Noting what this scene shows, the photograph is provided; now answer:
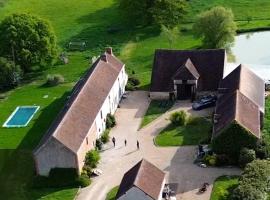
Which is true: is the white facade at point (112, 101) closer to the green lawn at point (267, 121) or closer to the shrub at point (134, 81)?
the shrub at point (134, 81)

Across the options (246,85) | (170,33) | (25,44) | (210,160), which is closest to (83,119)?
(210,160)

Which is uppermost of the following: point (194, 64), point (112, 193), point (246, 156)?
point (194, 64)

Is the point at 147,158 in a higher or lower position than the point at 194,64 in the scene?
lower

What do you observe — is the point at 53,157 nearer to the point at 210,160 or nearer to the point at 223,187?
the point at 210,160

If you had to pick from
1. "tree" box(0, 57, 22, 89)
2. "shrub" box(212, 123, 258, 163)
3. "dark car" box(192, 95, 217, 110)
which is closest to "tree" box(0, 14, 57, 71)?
"tree" box(0, 57, 22, 89)

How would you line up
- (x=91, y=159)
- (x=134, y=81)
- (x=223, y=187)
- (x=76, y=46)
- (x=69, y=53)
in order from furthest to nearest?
1. (x=76, y=46)
2. (x=69, y=53)
3. (x=134, y=81)
4. (x=91, y=159)
5. (x=223, y=187)

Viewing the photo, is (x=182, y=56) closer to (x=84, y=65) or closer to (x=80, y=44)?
(x=84, y=65)
